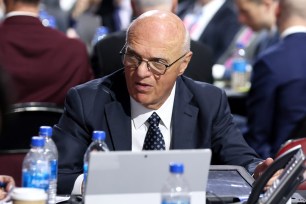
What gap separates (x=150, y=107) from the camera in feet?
13.8

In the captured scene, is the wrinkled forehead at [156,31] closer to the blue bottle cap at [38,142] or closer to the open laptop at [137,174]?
the blue bottle cap at [38,142]

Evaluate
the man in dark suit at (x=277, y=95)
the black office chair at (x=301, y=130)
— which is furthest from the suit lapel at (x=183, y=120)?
the man in dark suit at (x=277, y=95)

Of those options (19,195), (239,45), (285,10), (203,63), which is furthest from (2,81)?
(239,45)

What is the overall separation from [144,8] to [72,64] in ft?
2.03

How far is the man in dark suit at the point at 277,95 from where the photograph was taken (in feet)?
19.7

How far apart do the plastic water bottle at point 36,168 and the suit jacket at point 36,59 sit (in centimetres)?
241

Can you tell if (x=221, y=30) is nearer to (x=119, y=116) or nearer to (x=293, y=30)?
(x=293, y=30)

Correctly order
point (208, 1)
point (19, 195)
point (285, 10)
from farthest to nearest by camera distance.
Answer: point (208, 1) → point (285, 10) → point (19, 195)

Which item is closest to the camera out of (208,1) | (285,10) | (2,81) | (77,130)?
(2,81)

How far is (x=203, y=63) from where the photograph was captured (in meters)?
5.90

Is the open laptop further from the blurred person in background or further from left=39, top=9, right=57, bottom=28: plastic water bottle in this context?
left=39, top=9, right=57, bottom=28: plastic water bottle

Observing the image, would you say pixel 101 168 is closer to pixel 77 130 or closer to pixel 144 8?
pixel 77 130

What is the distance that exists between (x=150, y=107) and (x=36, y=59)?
193cm

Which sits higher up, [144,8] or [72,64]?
[144,8]
